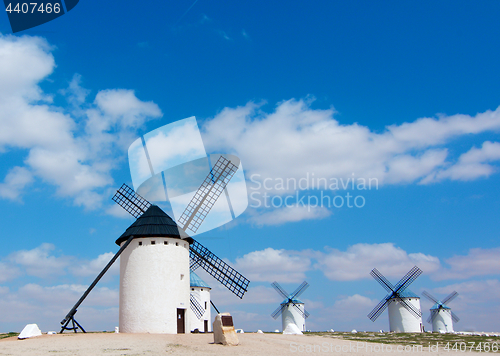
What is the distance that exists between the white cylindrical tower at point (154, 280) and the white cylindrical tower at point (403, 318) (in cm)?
3183

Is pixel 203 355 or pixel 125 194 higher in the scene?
pixel 125 194

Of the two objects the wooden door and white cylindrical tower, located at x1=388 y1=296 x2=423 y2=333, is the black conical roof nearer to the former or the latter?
the wooden door

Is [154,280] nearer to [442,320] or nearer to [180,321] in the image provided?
[180,321]

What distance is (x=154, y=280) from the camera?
21.8m

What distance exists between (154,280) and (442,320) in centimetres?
4572

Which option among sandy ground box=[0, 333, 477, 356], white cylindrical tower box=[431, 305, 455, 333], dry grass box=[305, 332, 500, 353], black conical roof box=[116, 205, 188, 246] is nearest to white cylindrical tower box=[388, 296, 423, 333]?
white cylindrical tower box=[431, 305, 455, 333]

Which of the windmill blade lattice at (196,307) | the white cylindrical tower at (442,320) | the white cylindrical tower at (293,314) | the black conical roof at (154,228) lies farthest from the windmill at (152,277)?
the white cylindrical tower at (442,320)

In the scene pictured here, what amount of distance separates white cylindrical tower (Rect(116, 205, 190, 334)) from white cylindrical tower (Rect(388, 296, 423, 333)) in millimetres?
31833

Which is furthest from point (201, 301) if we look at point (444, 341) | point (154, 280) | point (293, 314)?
→ point (444, 341)

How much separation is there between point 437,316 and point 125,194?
45955mm

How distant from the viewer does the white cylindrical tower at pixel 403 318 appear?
44.5 meters

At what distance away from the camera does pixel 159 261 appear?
22.2 meters

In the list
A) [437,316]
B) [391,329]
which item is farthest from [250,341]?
[437,316]

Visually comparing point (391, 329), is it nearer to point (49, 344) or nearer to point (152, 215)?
point (152, 215)
